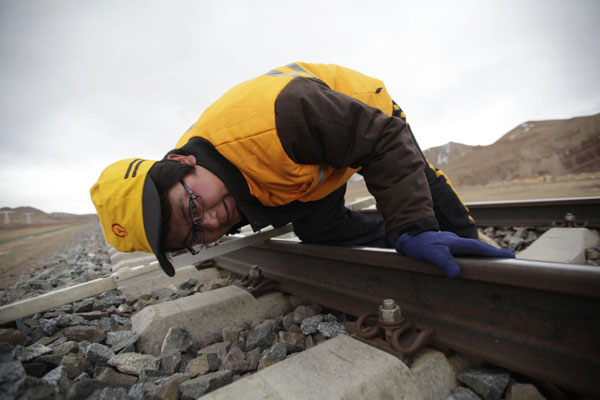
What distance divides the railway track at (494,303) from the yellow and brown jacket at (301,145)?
271 mm

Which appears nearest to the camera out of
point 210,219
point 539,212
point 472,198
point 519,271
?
point 519,271

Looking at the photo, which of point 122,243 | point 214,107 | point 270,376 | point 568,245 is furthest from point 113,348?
point 568,245

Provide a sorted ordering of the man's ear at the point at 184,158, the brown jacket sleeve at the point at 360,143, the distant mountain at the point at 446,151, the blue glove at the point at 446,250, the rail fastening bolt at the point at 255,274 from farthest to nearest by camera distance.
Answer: the distant mountain at the point at 446,151 → the rail fastening bolt at the point at 255,274 → the man's ear at the point at 184,158 → the brown jacket sleeve at the point at 360,143 → the blue glove at the point at 446,250

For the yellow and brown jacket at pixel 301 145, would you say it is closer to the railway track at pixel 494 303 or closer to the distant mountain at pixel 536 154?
the railway track at pixel 494 303

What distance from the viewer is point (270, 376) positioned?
1.13 metres

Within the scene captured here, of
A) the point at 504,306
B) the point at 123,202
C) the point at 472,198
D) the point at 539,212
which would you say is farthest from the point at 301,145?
the point at 472,198

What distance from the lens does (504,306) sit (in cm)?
119

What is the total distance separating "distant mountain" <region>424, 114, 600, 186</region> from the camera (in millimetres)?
14875

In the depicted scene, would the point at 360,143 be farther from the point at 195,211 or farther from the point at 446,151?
the point at 446,151

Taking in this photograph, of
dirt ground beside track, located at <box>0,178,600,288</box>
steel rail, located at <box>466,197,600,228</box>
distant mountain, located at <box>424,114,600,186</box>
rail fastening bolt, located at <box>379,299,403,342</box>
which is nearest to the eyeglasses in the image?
rail fastening bolt, located at <box>379,299,403,342</box>

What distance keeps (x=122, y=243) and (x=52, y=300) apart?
0.74 metres

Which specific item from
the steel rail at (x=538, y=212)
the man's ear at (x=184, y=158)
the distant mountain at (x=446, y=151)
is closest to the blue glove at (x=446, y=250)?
the man's ear at (x=184, y=158)

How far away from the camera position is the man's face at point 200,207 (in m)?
1.68

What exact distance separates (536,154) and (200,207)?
22.1 meters
